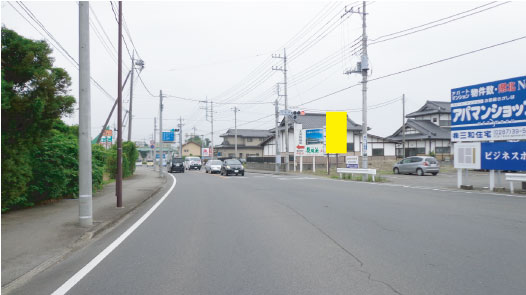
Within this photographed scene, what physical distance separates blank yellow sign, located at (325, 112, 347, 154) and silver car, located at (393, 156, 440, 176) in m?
4.89

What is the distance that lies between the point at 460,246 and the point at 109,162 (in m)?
23.3

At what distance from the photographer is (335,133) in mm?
31453

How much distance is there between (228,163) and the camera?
31.5 meters

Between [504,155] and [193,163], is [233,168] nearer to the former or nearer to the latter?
[193,163]

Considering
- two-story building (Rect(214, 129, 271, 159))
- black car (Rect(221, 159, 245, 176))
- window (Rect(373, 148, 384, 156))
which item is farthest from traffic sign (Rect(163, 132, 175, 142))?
window (Rect(373, 148, 384, 156))

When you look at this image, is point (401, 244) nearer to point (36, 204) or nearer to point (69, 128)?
point (36, 204)

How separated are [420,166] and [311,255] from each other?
25.2m

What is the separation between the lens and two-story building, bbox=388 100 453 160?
4428cm

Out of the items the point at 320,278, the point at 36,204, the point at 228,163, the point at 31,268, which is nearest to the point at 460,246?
the point at 320,278

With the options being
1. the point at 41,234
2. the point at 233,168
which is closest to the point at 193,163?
the point at 233,168

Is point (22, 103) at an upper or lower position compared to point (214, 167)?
upper

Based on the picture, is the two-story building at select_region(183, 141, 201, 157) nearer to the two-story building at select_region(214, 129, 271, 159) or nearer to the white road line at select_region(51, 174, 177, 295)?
the two-story building at select_region(214, 129, 271, 159)

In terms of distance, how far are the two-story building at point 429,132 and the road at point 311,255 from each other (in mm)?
37385

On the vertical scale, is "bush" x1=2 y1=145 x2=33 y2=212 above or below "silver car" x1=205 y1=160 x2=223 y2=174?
above
